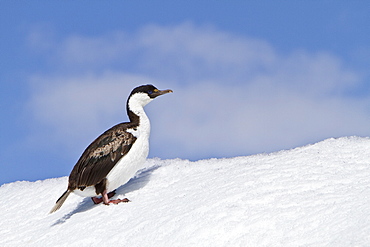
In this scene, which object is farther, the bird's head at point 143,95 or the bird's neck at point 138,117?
the bird's head at point 143,95

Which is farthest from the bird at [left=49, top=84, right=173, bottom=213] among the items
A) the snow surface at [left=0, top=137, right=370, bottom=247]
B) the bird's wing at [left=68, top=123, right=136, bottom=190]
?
the snow surface at [left=0, top=137, right=370, bottom=247]

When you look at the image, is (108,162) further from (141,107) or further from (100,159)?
(141,107)

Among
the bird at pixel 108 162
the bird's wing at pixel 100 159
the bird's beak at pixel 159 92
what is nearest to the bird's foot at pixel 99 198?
the bird at pixel 108 162

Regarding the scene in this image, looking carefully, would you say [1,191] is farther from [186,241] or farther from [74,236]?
[186,241]

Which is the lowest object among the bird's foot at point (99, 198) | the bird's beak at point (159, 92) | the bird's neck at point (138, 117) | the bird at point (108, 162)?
the bird's foot at point (99, 198)

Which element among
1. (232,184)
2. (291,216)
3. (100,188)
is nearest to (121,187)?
(100,188)

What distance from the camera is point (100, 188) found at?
7887 millimetres

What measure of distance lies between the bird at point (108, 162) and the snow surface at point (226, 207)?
1.00 ft

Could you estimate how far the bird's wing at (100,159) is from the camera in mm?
7828

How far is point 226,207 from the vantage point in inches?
252

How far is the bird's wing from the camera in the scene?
308 inches

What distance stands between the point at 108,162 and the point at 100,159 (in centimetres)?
13

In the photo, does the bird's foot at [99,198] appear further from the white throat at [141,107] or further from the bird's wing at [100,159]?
the white throat at [141,107]

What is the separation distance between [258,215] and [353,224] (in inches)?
41.1
